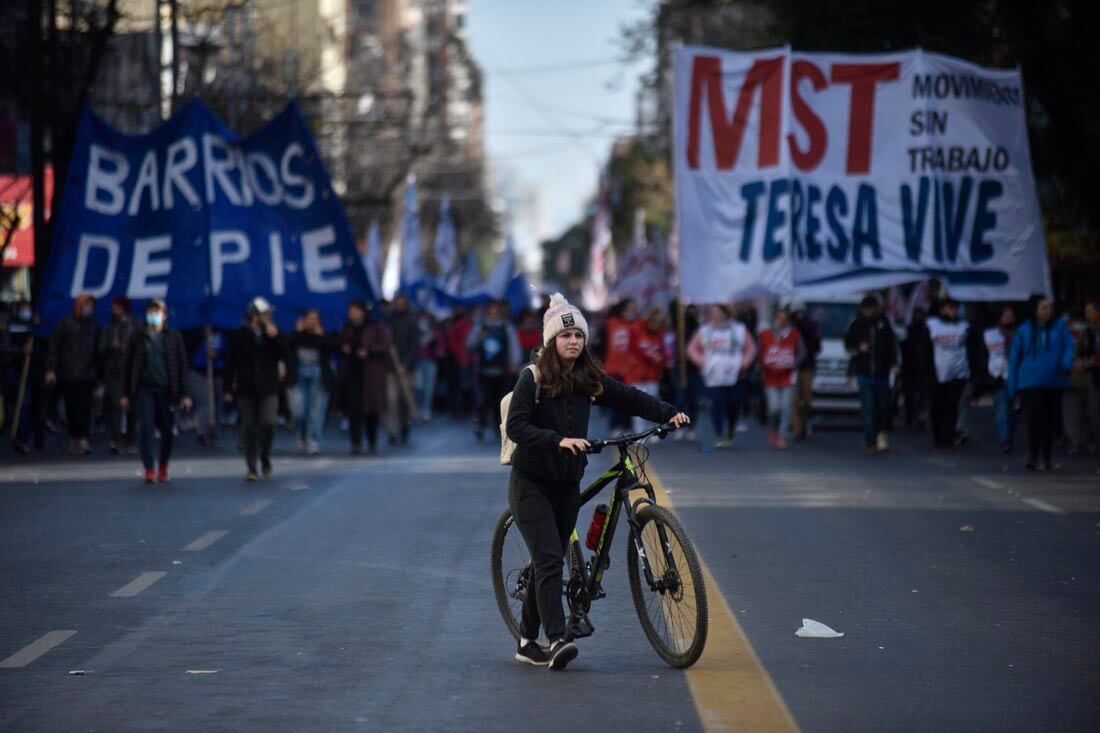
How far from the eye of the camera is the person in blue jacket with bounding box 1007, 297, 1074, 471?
762 inches

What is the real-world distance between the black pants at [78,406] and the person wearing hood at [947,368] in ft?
32.9

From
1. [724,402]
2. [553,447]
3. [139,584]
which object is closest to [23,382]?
[724,402]

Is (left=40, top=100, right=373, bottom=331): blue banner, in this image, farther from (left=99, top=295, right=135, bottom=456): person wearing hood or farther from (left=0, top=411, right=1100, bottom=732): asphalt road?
(left=0, top=411, right=1100, bottom=732): asphalt road

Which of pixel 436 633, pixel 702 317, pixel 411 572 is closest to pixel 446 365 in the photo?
pixel 702 317

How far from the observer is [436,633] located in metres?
9.23

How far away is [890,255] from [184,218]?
791 centimetres

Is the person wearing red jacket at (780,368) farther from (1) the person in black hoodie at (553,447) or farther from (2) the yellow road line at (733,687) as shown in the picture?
(1) the person in black hoodie at (553,447)

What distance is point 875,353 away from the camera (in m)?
22.4

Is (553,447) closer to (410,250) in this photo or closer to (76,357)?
(76,357)

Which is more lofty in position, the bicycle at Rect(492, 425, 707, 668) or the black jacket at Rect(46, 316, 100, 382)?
the black jacket at Rect(46, 316, 100, 382)

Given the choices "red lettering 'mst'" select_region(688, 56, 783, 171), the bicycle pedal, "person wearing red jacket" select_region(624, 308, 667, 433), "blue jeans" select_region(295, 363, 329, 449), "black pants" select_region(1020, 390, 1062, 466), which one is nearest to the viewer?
the bicycle pedal

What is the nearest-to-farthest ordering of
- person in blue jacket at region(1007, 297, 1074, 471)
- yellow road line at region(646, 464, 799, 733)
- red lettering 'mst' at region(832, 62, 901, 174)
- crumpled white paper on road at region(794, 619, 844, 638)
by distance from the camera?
yellow road line at region(646, 464, 799, 733) → crumpled white paper on road at region(794, 619, 844, 638) → person in blue jacket at region(1007, 297, 1074, 471) → red lettering 'mst' at region(832, 62, 901, 174)

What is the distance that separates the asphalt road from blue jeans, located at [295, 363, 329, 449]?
4734 millimetres

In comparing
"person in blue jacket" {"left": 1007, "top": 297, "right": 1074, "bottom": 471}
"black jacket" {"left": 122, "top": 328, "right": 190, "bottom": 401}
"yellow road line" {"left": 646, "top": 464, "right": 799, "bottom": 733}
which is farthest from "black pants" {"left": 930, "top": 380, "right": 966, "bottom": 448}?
"yellow road line" {"left": 646, "top": 464, "right": 799, "bottom": 733}
